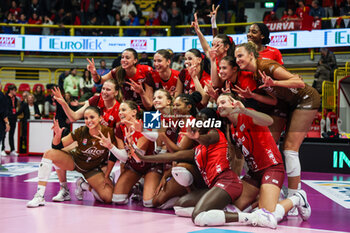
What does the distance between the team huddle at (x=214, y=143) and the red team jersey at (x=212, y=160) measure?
0.01 m

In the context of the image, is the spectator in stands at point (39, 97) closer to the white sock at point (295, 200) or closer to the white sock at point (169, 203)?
the white sock at point (169, 203)

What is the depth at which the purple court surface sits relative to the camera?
165 inches

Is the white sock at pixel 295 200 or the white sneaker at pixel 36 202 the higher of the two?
the white sock at pixel 295 200

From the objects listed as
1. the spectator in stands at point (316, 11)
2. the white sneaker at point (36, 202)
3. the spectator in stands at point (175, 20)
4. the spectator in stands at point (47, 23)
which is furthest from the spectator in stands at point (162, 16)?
the white sneaker at point (36, 202)

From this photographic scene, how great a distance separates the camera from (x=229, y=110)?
14.8 ft

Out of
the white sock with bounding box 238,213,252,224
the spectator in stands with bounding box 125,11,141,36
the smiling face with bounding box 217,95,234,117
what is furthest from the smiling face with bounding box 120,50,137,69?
the spectator in stands with bounding box 125,11,141,36

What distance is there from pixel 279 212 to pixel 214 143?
984mm

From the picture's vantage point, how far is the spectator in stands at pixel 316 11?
47.9 feet

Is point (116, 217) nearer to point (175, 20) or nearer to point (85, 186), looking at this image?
point (85, 186)

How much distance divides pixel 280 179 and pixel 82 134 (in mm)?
2510

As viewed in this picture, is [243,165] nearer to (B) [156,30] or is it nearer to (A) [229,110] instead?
(A) [229,110]

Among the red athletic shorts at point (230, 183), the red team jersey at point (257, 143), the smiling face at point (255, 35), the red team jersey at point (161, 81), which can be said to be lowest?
the red athletic shorts at point (230, 183)

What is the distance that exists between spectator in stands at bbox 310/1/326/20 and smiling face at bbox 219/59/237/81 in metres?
10.7

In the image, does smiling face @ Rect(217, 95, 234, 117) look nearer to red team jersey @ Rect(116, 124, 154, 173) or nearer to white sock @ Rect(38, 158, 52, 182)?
red team jersey @ Rect(116, 124, 154, 173)
